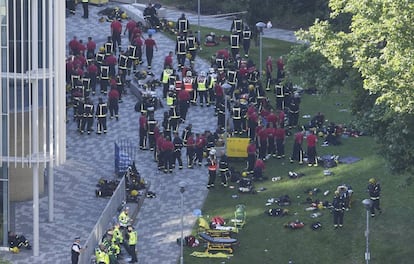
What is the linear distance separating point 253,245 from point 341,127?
1049 cm

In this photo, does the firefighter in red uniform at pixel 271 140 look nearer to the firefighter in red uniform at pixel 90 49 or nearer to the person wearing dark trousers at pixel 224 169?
the person wearing dark trousers at pixel 224 169

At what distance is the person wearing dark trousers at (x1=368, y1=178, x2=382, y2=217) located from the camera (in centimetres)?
5900

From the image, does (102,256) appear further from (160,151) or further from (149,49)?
(149,49)

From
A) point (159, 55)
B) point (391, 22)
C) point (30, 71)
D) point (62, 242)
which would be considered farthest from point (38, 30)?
point (159, 55)

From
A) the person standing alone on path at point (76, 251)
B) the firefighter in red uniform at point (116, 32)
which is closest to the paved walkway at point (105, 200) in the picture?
the person standing alone on path at point (76, 251)

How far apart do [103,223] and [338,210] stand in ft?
25.5

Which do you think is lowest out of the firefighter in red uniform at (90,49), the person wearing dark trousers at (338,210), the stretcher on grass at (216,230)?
the stretcher on grass at (216,230)

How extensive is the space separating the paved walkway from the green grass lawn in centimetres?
116

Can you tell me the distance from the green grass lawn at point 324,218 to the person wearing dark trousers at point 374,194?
0.99 feet

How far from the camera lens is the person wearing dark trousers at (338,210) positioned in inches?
2306

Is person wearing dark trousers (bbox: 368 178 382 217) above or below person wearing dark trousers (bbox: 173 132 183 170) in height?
below

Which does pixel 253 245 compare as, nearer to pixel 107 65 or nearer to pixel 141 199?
pixel 141 199

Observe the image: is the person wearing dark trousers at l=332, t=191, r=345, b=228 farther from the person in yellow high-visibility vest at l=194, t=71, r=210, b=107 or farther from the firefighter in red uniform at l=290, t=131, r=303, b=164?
the person in yellow high-visibility vest at l=194, t=71, r=210, b=107

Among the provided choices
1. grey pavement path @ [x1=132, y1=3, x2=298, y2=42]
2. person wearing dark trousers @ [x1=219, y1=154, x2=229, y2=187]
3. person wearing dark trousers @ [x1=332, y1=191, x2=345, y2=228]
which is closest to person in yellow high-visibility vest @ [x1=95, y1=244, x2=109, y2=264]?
person wearing dark trousers @ [x1=332, y1=191, x2=345, y2=228]
